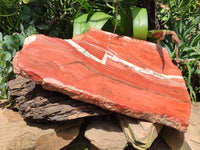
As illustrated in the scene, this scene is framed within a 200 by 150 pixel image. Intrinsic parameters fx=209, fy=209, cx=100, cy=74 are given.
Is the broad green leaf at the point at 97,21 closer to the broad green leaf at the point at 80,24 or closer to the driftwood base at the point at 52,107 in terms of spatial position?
the broad green leaf at the point at 80,24

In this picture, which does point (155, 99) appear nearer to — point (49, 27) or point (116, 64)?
point (116, 64)

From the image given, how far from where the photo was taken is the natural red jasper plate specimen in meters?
1.15

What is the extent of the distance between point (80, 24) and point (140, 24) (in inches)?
21.4

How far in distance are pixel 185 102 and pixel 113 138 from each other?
1.68 ft

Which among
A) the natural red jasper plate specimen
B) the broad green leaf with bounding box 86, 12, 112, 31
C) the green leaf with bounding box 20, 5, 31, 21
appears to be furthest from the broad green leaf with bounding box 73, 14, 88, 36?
the green leaf with bounding box 20, 5, 31, 21

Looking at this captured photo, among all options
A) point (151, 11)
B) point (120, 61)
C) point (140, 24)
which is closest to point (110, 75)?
point (120, 61)

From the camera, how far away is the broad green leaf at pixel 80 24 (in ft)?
6.22

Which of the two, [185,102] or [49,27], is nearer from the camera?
[185,102]

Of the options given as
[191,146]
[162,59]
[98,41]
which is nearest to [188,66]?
[162,59]

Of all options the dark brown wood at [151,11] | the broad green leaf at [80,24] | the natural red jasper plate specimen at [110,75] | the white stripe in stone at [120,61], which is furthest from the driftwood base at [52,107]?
the dark brown wood at [151,11]

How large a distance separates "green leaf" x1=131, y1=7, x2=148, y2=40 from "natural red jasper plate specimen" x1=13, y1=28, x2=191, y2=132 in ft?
0.72

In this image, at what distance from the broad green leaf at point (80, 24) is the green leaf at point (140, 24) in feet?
1.48

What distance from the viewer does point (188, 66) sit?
6.20 feet

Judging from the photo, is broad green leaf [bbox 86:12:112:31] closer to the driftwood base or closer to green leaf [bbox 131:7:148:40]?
green leaf [bbox 131:7:148:40]
